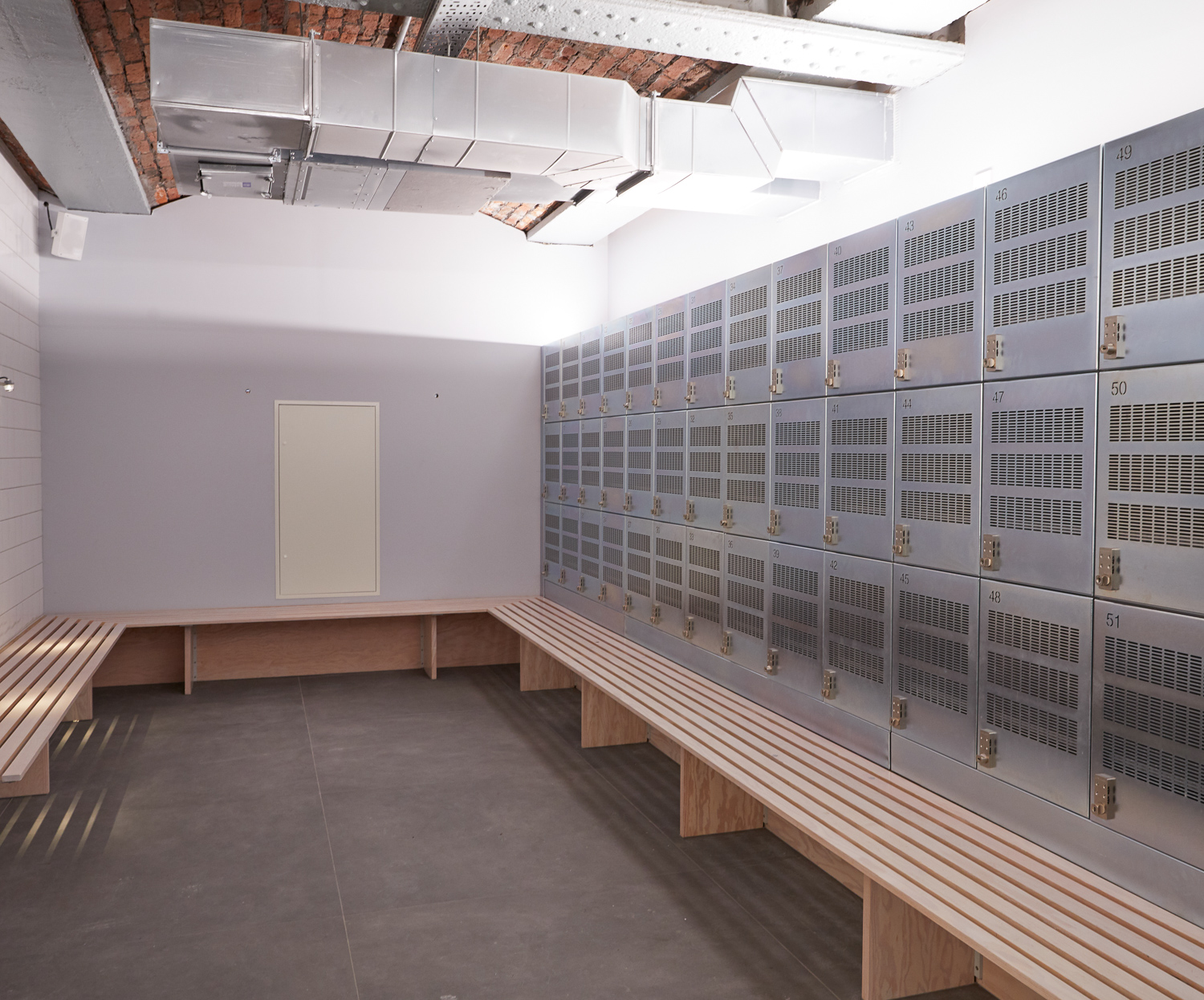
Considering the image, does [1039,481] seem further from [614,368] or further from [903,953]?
[614,368]

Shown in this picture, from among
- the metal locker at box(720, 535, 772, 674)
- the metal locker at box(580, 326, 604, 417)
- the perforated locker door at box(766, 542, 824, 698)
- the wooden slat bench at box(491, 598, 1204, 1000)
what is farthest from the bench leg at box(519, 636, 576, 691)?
the perforated locker door at box(766, 542, 824, 698)

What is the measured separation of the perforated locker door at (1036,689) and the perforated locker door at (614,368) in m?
3.10

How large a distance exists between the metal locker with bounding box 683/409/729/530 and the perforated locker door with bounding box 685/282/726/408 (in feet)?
0.27

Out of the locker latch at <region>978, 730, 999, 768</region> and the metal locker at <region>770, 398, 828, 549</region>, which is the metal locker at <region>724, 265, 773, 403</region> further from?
the locker latch at <region>978, 730, 999, 768</region>

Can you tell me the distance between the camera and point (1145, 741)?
7.66 ft

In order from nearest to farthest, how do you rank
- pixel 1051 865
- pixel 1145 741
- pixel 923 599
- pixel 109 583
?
pixel 1145 741
pixel 1051 865
pixel 923 599
pixel 109 583

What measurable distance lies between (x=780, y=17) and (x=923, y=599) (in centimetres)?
209

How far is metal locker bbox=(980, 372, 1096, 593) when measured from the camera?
2508 millimetres

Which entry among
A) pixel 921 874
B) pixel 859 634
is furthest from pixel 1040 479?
pixel 921 874

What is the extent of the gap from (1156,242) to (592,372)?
13.5 feet

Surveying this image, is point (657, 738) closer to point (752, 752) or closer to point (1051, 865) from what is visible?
point (752, 752)

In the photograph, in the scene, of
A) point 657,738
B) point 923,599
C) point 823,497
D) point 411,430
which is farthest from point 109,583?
point 923,599

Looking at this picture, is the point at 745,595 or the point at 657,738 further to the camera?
the point at 657,738

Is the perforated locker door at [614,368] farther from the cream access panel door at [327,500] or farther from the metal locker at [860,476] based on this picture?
the metal locker at [860,476]
